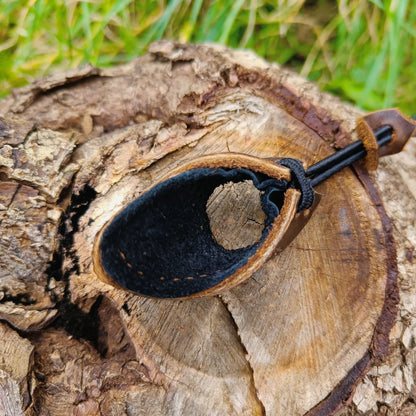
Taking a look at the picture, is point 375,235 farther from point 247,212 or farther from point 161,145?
point 161,145

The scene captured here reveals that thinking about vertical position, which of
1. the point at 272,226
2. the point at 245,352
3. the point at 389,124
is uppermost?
the point at 389,124

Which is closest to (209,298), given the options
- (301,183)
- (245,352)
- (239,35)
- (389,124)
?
(245,352)

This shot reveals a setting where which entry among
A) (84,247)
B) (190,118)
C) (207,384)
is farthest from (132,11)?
(207,384)

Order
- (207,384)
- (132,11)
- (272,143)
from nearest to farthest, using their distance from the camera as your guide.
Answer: (207,384) < (272,143) < (132,11)

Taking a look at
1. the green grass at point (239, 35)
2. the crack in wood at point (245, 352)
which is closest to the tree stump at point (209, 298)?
the crack in wood at point (245, 352)

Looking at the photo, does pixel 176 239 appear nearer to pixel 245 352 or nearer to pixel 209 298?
pixel 209 298

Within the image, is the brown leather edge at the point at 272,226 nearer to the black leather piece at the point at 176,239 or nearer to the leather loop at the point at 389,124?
the black leather piece at the point at 176,239
